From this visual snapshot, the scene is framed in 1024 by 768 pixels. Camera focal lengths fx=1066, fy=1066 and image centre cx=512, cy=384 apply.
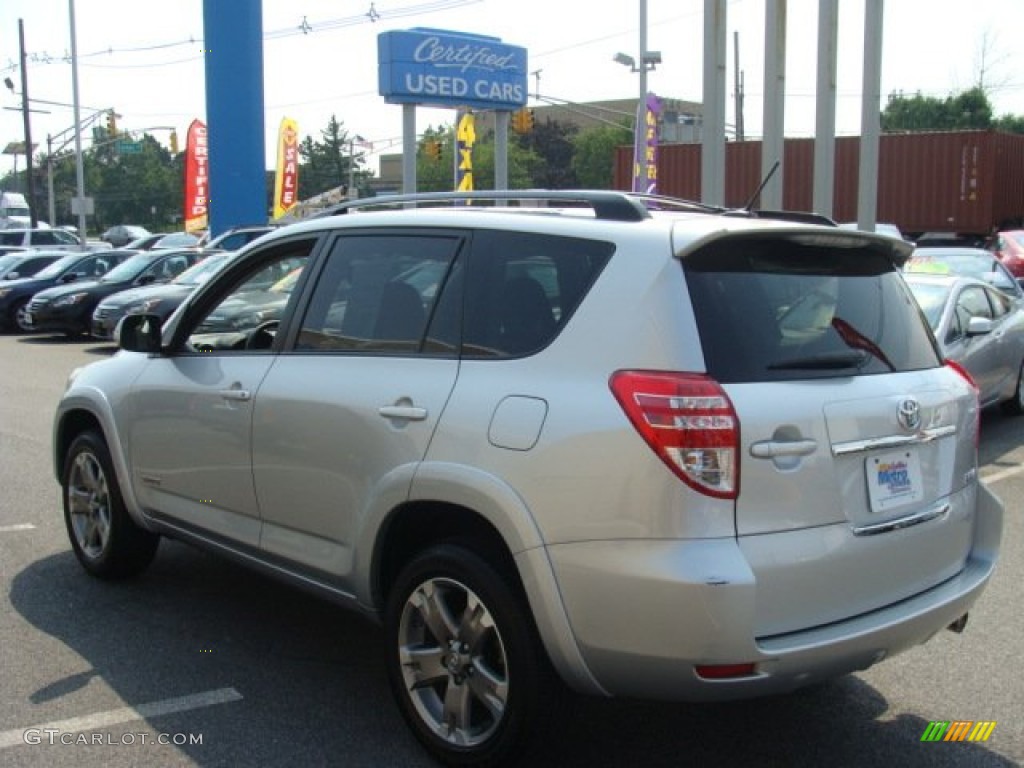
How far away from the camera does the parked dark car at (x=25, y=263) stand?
2349 cm

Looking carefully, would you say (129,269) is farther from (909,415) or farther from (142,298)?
(909,415)

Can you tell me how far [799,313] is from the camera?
10.9 ft

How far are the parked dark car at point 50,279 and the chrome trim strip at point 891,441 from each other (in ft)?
63.8

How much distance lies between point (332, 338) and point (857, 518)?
200 cm

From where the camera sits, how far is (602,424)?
9.84ft

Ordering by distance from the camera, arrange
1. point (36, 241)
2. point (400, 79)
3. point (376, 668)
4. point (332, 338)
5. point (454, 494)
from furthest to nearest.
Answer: point (36, 241)
point (400, 79)
point (376, 668)
point (332, 338)
point (454, 494)

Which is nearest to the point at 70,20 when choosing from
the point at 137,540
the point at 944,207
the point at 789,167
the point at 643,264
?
the point at 789,167

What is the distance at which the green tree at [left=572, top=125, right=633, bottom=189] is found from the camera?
308 feet

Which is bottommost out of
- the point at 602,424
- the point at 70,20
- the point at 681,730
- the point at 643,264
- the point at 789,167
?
the point at 681,730

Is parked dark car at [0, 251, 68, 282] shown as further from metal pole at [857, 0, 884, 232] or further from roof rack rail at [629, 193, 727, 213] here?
roof rack rail at [629, 193, 727, 213]

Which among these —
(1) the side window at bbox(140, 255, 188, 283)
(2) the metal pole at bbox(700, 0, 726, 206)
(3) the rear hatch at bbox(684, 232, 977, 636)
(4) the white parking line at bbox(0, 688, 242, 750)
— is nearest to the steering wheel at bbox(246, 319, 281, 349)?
(4) the white parking line at bbox(0, 688, 242, 750)

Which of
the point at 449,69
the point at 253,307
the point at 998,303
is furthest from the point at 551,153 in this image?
the point at 253,307

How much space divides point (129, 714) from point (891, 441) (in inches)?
110

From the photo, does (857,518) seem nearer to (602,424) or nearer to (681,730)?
(602,424)
